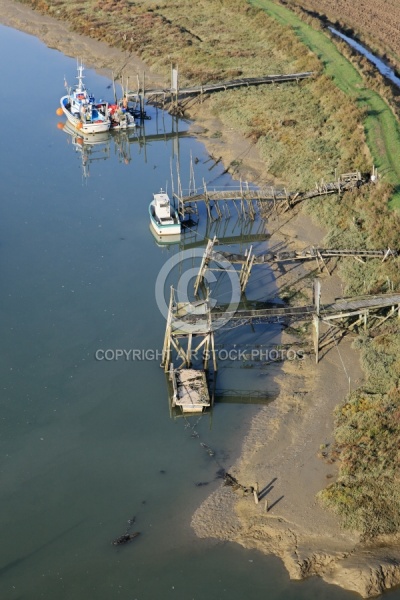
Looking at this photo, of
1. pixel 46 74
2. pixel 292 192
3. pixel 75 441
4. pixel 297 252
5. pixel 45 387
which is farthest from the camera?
pixel 46 74

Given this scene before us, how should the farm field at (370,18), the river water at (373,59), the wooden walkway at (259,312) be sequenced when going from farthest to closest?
the farm field at (370,18)
the river water at (373,59)
the wooden walkway at (259,312)

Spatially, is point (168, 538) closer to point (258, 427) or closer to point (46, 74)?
point (258, 427)

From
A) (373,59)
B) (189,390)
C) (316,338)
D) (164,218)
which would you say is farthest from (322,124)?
(189,390)

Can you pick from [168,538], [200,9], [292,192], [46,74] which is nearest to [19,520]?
[168,538]

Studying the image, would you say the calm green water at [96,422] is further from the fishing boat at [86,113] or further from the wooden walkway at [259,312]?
the fishing boat at [86,113]

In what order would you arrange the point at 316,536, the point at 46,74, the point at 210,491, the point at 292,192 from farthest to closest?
the point at 46,74 < the point at 292,192 < the point at 210,491 < the point at 316,536

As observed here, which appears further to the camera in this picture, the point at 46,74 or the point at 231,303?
the point at 46,74

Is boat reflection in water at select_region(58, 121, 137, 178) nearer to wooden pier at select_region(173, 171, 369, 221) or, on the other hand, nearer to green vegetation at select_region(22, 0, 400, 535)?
green vegetation at select_region(22, 0, 400, 535)
